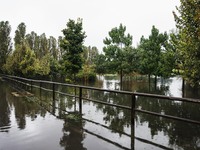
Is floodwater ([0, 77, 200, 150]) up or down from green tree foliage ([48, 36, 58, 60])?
down

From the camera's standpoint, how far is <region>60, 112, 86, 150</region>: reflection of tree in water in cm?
486

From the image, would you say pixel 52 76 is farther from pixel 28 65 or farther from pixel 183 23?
pixel 183 23

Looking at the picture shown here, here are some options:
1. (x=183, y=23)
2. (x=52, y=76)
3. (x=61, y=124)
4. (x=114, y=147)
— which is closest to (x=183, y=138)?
(x=114, y=147)

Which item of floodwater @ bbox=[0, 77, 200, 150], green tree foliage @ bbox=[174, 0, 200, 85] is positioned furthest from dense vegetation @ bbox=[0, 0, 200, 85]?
floodwater @ bbox=[0, 77, 200, 150]

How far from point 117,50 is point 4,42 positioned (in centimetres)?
2996

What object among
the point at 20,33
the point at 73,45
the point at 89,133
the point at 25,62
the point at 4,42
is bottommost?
the point at 89,133

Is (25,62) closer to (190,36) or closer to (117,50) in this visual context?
(117,50)

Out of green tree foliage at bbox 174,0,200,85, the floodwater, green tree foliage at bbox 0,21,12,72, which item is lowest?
the floodwater

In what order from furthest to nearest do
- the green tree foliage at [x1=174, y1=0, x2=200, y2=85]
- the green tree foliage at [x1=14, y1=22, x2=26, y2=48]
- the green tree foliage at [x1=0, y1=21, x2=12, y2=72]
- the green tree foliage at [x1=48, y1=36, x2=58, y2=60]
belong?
the green tree foliage at [x1=48, y1=36, x2=58, y2=60] < the green tree foliage at [x1=14, y1=22, x2=26, y2=48] < the green tree foliage at [x1=0, y1=21, x2=12, y2=72] < the green tree foliage at [x1=174, y1=0, x2=200, y2=85]

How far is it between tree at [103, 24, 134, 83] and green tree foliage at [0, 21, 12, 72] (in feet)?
88.2

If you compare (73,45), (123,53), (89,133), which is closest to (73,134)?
(89,133)

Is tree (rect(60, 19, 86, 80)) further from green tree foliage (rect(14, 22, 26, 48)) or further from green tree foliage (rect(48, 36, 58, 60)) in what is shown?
green tree foliage (rect(48, 36, 58, 60))

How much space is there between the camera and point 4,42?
53.1 metres

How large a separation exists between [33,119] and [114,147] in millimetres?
3734
